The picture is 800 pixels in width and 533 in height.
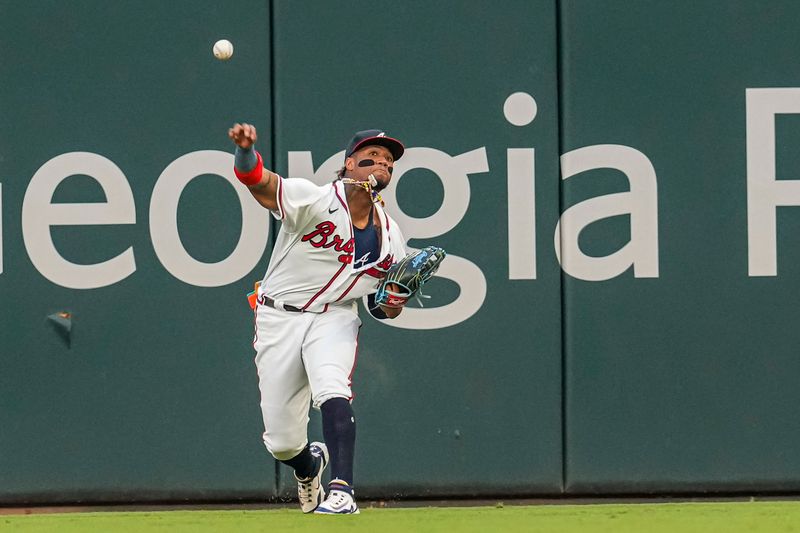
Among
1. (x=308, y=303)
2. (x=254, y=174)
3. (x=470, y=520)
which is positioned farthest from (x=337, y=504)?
(x=254, y=174)

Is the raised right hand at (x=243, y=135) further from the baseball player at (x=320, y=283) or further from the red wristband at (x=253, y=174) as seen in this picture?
the baseball player at (x=320, y=283)

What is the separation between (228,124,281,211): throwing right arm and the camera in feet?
16.0

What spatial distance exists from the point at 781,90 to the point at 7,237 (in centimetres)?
390

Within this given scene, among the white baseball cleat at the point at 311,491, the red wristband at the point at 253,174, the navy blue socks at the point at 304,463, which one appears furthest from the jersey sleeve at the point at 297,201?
the white baseball cleat at the point at 311,491

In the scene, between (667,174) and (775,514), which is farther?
(667,174)

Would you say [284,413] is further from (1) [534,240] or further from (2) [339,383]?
(1) [534,240]

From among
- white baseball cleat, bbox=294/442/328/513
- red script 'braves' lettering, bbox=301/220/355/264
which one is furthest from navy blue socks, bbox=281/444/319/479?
red script 'braves' lettering, bbox=301/220/355/264

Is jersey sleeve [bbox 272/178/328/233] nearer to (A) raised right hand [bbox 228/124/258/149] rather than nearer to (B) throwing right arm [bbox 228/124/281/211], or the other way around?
(B) throwing right arm [bbox 228/124/281/211]

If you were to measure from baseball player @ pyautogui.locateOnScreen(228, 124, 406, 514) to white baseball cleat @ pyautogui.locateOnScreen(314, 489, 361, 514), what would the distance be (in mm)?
177

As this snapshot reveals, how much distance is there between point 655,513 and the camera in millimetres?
5387

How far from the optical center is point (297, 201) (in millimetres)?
5207

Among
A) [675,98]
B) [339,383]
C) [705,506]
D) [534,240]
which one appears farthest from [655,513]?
[675,98]

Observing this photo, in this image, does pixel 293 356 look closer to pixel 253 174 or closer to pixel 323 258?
pixel 323 258

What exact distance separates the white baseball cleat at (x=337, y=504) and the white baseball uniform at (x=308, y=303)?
45 centimetres
